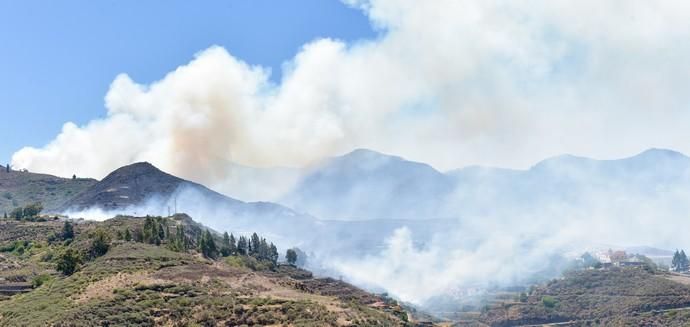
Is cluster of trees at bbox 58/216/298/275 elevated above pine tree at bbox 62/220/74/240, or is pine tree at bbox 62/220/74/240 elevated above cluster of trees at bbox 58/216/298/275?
pine tree at bbox 62/220/74/240

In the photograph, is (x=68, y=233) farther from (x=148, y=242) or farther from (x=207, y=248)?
(x=207, y=248)

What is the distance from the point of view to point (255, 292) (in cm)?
11569

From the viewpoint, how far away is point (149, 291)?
107188 mm

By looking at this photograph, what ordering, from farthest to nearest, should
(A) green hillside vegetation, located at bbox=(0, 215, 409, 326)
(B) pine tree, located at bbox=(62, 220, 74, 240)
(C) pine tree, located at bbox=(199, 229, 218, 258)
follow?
1. (B) pine tree, located at bbox=(62, 220, 74, 240)
2. (C) pine tree, located at bbox=(199, 229, 218, 258)
3. (A) green hillside vegetation, located at bbox=(0, 215, 409, 326)

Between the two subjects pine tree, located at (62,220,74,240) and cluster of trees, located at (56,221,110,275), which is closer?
cluster of trees, located at (56,221,110,275)

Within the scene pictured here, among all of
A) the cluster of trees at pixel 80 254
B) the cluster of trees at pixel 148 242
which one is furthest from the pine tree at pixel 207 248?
the cluster of trees at pixel 80 254

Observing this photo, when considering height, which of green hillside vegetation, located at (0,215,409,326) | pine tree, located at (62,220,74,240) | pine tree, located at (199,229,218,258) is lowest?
green hillside vegetation, located at (0,215,409,326)

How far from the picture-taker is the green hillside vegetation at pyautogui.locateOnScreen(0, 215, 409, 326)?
98.3 meters

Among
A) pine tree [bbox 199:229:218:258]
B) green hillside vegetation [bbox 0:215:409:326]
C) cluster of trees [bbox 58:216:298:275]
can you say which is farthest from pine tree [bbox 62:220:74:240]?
pine tree [bbox 199:229:218:258]

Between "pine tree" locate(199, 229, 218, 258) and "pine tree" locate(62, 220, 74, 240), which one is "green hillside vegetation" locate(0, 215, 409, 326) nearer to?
"pine tree" locate(199, 229, 218, 258)

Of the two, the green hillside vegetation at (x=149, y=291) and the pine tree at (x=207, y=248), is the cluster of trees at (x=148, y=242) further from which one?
the green hillside vegetation at (x=149, y=291)

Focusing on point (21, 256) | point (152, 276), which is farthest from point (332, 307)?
point (21, 256)

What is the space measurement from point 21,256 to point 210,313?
71.4 m

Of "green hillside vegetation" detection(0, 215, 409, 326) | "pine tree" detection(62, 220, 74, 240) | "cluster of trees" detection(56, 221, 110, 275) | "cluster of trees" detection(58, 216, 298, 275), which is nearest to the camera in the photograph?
"green hillside vegetation" detection(0, 215, 409, 326)
